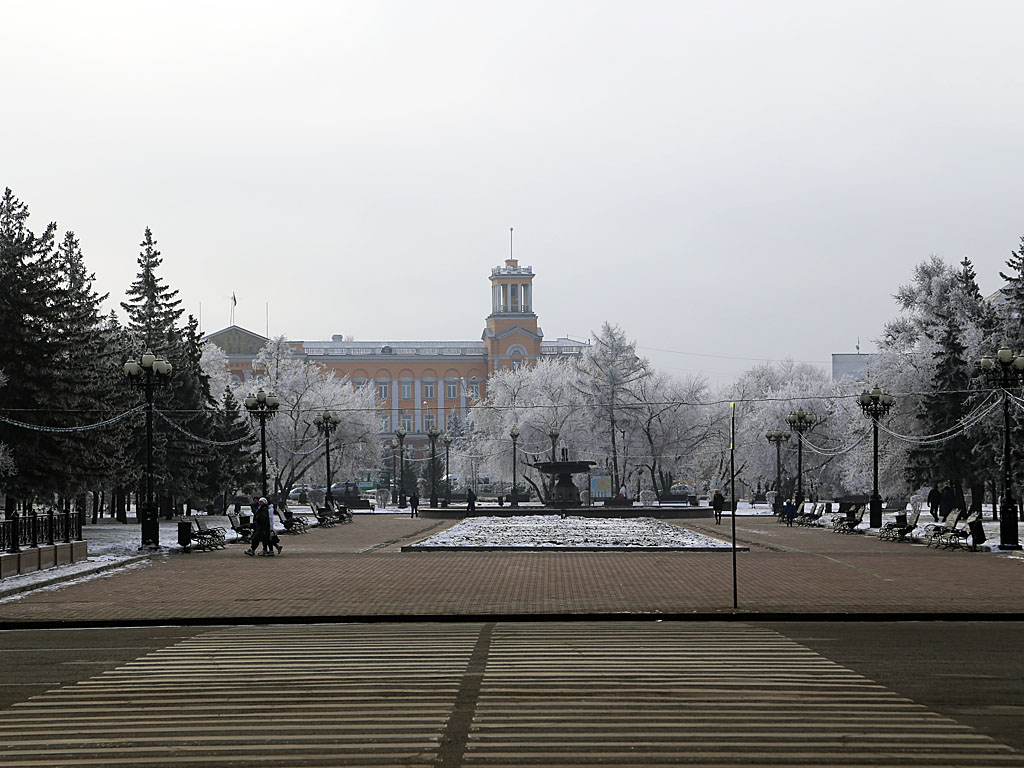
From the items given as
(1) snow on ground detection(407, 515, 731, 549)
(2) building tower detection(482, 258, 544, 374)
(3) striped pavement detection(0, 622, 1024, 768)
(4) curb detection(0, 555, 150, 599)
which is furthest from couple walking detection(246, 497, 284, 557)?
(2) building tower detection(482, 258, 544, 374)

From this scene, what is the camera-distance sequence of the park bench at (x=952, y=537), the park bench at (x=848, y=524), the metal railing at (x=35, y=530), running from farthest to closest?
the park bench at (x=848, y=524), the park bench at (x=952, y=537), the metal railing at (x=35, y=530)

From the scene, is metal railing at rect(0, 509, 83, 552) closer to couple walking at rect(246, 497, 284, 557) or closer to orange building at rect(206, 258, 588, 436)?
couple walking at rect(246, 497, 284, 557)

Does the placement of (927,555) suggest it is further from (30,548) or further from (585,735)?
(585,735)

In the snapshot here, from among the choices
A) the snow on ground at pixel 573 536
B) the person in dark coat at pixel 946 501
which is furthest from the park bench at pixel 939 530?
the person in dark coat at pixel 946 501

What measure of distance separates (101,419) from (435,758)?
3629cm

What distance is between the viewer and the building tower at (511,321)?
139750 mm

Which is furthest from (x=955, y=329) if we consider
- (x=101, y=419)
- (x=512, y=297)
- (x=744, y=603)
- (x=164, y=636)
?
(x=512, y=297)

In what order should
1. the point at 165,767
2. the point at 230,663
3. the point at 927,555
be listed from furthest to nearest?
1. the point at 927,555
2. the point at 230,663
3. the point at 165,767

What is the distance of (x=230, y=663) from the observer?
12.8 m

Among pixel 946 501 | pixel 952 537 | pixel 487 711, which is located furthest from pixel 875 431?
Result: pixel 487 711

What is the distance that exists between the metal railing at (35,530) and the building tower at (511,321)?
10829 centimetres

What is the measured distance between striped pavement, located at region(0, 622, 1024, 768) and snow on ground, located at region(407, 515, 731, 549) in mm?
17416

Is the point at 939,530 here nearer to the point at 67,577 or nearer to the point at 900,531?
the point at 900,531

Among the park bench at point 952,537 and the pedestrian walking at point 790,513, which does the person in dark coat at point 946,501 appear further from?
the park bench at point 952,537
